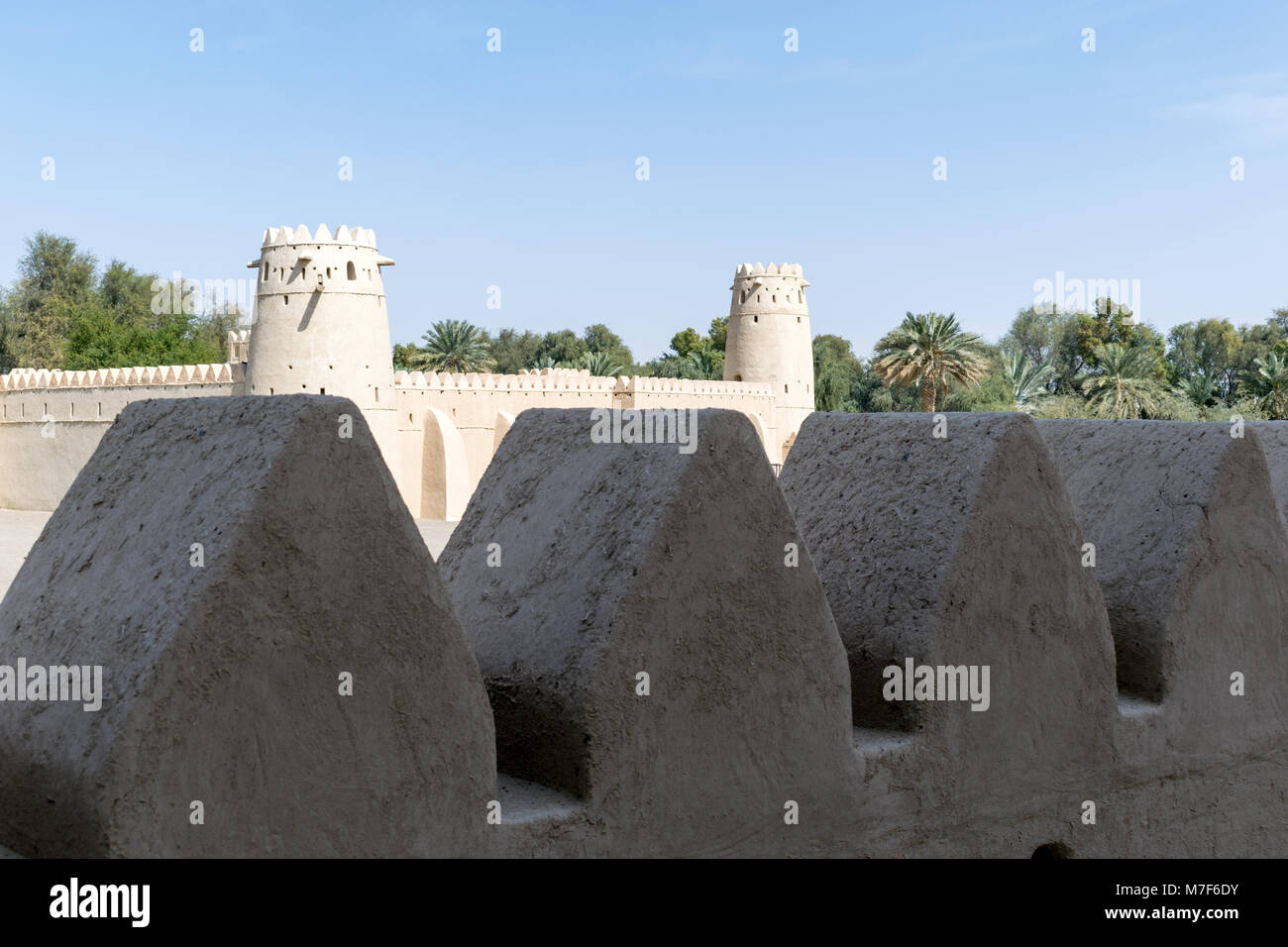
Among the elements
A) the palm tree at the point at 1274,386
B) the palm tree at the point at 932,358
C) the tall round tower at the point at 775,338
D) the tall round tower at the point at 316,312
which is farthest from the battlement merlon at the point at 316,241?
the palm tree at the point at 1274,386

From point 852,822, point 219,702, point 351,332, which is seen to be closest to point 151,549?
point 219,702

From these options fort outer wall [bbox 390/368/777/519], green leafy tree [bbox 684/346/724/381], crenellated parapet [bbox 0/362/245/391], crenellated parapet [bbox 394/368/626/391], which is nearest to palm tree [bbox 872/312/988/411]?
fort outer wall [bbox 390/368/777/519]

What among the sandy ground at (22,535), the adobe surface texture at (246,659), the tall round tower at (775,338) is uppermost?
the tall round tower at (775,338)

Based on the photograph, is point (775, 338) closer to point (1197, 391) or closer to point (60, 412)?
point (1197, 391)

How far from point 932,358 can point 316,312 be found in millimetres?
21161

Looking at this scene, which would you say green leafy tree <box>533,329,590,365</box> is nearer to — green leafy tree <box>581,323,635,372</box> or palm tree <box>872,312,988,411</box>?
green leafy tree <box>581,323,635,372</box>

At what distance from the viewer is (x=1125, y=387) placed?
1423 inches

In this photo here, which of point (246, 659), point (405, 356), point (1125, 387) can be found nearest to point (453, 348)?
point (405, 356)

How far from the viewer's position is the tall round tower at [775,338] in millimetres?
37281

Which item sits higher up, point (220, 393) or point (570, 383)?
point (570, 383)

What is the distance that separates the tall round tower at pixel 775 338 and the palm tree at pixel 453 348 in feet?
38.8

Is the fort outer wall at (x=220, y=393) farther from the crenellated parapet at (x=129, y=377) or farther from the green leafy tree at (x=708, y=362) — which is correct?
the green leafy tree at (x=708, y=362)
